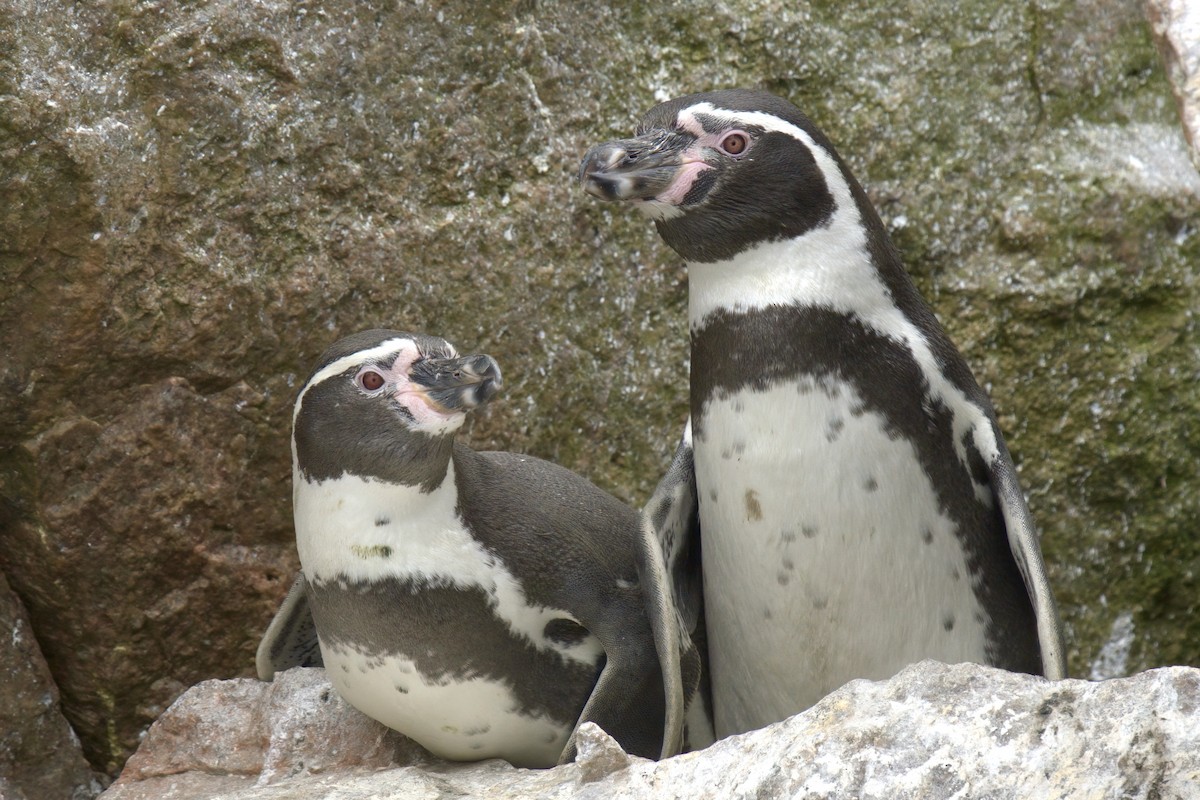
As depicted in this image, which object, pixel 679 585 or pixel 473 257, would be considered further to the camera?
pixel 473 257

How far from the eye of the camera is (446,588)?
7.61ft

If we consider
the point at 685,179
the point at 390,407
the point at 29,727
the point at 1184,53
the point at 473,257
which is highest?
the point at 1184,53

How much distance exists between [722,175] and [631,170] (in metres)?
0.14

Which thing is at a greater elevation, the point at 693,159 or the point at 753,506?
the point at 693,159

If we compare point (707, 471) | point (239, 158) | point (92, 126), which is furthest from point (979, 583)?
point (92, 126)

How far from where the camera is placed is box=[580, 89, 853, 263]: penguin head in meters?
2.38

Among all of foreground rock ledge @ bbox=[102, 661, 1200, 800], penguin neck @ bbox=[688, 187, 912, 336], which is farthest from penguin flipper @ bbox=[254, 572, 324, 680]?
penguin neck @ bbox=[688, 187, 912, 336]

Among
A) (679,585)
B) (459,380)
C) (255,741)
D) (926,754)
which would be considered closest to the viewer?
(926,754)

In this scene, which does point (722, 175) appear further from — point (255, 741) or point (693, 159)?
point (255, 741)

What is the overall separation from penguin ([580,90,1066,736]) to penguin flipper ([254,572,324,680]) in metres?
0.65

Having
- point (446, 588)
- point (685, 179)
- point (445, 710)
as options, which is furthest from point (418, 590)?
point (685, 179)

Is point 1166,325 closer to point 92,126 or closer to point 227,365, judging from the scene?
point 227,365

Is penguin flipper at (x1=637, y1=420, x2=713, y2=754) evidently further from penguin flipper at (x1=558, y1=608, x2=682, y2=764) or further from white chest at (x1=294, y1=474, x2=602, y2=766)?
white chest at (x1=294, y1=474, x2=602, y2=766)

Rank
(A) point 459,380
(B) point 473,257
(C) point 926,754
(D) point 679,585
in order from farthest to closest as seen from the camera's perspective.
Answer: (B) point 473,257 < (D) point 679,585 < (A) point 459,380 < (C) point 926,754
